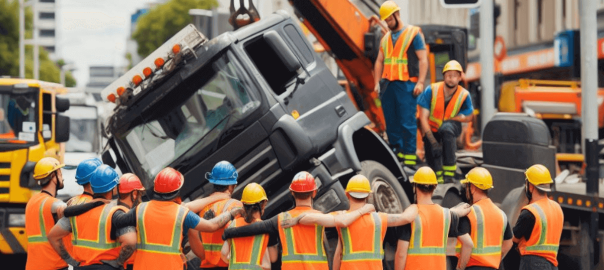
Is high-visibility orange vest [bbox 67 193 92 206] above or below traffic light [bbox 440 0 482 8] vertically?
below

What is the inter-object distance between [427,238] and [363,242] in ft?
1.73

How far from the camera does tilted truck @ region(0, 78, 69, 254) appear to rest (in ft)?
38.0

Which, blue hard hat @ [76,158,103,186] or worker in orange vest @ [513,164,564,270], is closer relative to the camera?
worker in orange vest @ [513,164,564,270]

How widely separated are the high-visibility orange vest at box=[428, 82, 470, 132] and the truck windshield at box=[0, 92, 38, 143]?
4.99 m

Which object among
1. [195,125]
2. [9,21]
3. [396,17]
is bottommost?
[195,125]

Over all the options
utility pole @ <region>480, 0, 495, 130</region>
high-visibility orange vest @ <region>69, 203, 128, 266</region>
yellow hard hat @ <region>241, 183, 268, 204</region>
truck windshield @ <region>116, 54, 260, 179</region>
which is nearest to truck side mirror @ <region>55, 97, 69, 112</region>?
truck windshield @ <region>116, 54, 260, 179</region>

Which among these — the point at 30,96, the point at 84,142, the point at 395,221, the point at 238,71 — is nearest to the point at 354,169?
the point at 238,71

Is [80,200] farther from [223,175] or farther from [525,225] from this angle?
[525,225]

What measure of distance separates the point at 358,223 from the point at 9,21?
46400mm

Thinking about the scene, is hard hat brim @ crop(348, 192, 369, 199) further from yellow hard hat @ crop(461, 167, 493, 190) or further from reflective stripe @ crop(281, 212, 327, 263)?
yellow hard hat @ crop(461, 167, 493, 190)

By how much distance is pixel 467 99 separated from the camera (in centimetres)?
1029

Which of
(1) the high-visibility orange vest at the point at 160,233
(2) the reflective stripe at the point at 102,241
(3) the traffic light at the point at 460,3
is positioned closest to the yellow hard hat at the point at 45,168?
(2) the reflective stripe at the point at 102,241

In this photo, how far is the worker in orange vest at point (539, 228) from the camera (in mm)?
7805

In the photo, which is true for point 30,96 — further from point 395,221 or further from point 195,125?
point 395,221
